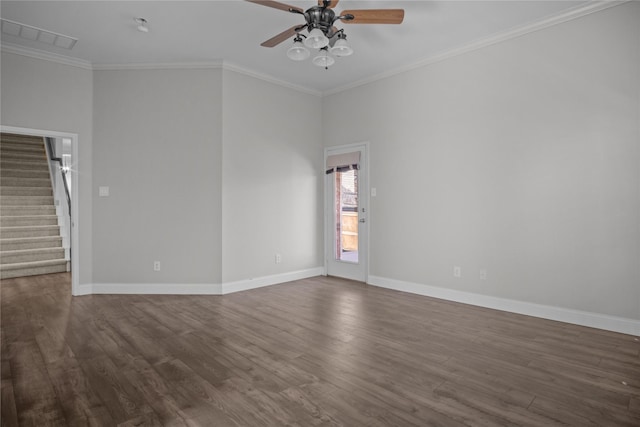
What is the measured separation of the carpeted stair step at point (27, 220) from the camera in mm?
6301

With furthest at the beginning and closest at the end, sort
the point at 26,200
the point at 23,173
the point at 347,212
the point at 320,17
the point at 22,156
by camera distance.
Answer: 1. the point at 22,156
2. the point at 23,173
3. the point at 26,200
4. the point at 347,212
5. the point at 320,17

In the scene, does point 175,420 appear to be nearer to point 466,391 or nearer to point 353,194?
point 466,391

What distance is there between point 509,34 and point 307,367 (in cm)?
399

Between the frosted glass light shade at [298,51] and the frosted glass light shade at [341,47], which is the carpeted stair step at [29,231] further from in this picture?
the frosted glass light shade at [341,47]

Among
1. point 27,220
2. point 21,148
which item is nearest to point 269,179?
point 27,220

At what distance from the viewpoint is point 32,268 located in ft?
19.2

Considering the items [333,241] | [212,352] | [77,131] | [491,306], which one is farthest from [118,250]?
[491,306]

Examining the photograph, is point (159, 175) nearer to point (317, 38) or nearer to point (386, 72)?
point (317, 38)

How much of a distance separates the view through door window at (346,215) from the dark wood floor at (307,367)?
1621 millimetres

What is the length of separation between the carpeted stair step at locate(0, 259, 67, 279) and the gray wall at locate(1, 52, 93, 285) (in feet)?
6.86

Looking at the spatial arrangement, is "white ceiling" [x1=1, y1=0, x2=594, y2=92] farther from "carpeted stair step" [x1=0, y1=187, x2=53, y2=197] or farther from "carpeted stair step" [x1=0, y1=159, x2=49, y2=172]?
"carpeted stair step" [x1=0, y1=159, x2=49, y2=172]

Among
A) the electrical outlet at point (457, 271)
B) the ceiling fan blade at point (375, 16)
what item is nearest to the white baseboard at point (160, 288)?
the electrical outlet at point (457, 271)

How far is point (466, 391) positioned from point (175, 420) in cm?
177

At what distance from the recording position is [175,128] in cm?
472
